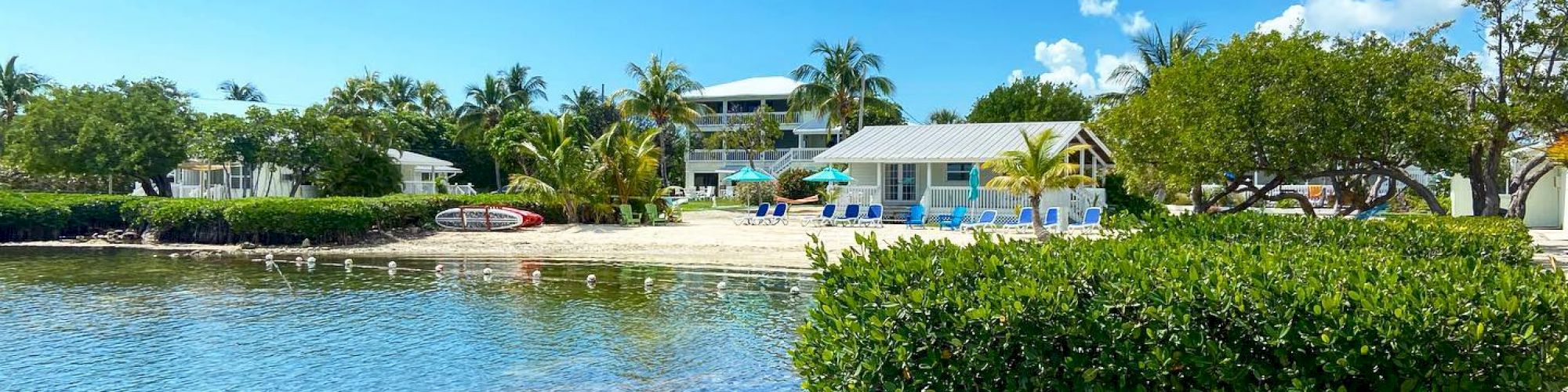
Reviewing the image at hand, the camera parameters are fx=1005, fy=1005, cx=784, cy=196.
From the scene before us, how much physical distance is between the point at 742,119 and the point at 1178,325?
51.0 metres

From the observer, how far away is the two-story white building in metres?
49.7

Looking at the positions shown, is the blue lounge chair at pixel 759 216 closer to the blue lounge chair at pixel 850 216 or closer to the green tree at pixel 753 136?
the blue lounge chair at pixel 850 216

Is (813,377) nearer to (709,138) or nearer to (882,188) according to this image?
(882,188)

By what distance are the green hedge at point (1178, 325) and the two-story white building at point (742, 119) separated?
128 feet

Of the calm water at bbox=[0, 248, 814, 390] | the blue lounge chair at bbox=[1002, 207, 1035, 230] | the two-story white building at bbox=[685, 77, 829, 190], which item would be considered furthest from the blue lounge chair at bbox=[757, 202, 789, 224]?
the two-story white building at bbox=[685, 77, 829, 190]

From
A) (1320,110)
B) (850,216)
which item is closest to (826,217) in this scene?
(850,216)

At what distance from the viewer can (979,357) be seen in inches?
175

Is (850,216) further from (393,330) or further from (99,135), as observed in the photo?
(99,135)

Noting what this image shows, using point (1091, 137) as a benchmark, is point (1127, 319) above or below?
below

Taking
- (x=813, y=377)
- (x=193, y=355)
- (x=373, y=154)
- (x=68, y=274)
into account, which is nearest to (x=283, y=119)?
(x=373, y=154)

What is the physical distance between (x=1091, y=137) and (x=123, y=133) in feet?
93.2

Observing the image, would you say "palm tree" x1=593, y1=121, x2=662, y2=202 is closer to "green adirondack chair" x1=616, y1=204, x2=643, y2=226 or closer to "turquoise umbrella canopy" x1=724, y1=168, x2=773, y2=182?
"green adirondack chair" x1=616, y1=204, x2=643, y2=226

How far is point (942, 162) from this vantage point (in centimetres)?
2825

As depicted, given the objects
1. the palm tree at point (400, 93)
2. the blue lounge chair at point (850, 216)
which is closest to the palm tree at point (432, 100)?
the palm tree at point (400, 93)
